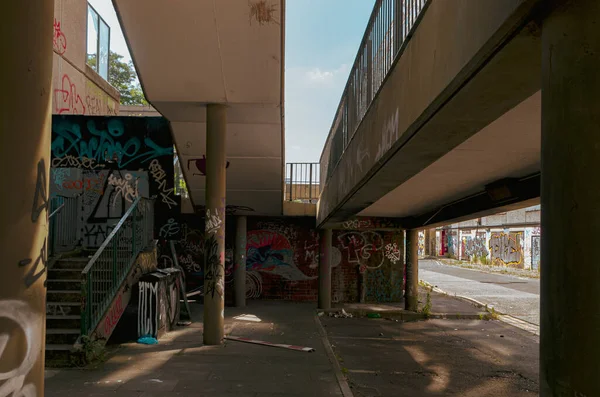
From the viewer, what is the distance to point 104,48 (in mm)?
18125

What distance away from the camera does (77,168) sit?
13.8 meters

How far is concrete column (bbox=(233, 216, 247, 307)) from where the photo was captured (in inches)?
619

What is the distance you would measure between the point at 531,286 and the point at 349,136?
20654 mm

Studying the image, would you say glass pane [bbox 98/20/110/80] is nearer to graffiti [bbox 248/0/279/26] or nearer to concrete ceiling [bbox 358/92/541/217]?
concrete ceiling [bbox 358/92/541/217]

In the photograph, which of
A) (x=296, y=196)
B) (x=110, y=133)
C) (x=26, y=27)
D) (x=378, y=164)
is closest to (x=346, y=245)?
(x=296, y=196)

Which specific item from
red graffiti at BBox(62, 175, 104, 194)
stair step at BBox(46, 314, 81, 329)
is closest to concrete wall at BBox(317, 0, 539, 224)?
stair step at BBox(46, 314, 81, 329)

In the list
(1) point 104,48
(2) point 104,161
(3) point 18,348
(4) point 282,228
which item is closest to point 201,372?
(3) point 18,348

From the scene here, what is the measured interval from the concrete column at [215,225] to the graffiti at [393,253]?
33.2 feet

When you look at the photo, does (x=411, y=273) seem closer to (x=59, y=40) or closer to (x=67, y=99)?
(x=67, y=99)

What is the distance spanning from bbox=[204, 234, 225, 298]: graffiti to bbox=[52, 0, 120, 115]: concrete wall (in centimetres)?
695

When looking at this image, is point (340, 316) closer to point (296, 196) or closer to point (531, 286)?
point (296, 196)

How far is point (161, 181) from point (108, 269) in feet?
17.7

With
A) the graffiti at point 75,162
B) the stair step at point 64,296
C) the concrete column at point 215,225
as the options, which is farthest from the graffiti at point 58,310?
the graffiti at point 75,162

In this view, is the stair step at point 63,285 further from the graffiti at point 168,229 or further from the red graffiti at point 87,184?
the graffiti at point 168,229
